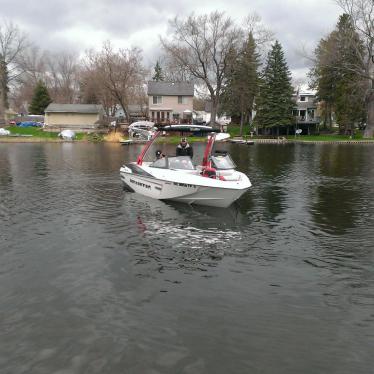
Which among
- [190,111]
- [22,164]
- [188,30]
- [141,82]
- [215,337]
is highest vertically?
[188,30]

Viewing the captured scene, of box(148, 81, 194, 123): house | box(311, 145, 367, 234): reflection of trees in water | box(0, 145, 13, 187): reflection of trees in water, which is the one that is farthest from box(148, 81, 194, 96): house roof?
box(311, 145, 367, 234): reflection of trees in water

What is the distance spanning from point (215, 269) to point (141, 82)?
3122 inches

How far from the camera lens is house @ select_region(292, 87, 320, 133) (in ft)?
257

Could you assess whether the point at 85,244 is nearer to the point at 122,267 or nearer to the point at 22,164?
the point at 122,267

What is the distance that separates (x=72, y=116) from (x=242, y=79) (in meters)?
34.8

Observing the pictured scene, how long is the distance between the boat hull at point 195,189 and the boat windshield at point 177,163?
820 millimetres

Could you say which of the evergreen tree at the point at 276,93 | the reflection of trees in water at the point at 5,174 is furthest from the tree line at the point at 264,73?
the reflection of trees in water at the point at 5,174

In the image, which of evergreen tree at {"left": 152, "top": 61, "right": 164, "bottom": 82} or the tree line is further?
evergreen tree at {"left": 152, "top": 61, "right": 164, "bottom": 82}

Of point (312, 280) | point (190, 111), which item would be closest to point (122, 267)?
point (312, 280)

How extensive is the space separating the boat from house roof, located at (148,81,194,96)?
66937mm

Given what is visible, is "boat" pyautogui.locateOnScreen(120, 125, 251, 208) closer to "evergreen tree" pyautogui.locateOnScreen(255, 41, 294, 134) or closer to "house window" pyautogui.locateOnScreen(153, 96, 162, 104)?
"evergreen tree" pyautogui.locateOnScreen(255, 41, 294, 134)

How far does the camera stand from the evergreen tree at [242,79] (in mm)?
69438

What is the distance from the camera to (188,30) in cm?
6700

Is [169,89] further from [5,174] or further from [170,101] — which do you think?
[5,174]
